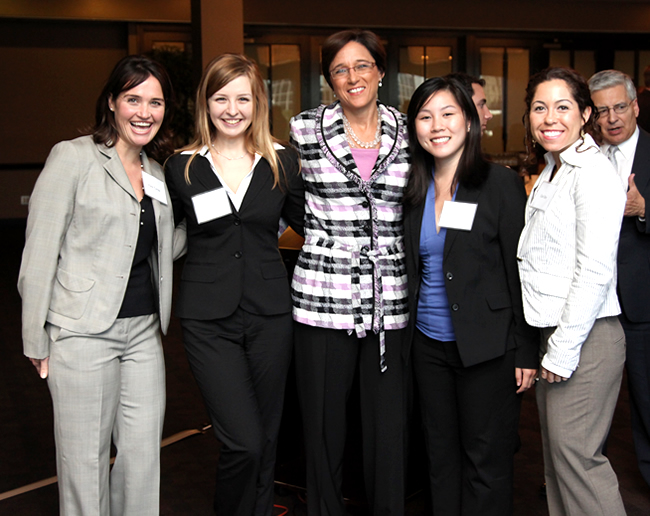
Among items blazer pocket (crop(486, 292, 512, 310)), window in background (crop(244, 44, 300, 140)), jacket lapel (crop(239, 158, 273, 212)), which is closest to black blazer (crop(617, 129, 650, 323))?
blazer pocket (crop(486, 292, 512, 310))

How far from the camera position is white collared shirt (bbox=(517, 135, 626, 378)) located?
2.08 m

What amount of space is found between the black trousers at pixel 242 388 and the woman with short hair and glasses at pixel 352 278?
0.43ft

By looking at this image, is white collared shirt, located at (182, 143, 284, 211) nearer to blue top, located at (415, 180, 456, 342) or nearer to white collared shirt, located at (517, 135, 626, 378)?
blue top, located at (415, 180, 456, 342)

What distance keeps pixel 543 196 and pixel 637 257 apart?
91 cm

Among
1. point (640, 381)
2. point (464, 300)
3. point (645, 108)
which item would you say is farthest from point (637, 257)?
point (645, 108)

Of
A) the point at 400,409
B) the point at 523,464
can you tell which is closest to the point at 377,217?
the point at 400,409

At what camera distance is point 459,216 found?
89.8 inches

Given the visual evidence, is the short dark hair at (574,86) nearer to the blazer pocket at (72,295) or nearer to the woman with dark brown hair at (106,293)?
the woman with dark brown hair at (106,293)

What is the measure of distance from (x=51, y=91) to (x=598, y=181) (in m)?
11.8

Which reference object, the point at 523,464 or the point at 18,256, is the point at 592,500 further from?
the point at 18,256

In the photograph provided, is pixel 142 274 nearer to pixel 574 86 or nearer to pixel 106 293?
pixel 106 293

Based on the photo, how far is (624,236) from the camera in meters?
2.87

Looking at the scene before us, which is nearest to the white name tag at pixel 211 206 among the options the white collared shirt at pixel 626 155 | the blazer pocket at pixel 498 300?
the blazer pocket at pixel 498 300

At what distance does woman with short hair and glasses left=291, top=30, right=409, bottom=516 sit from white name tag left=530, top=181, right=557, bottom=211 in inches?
18.6
